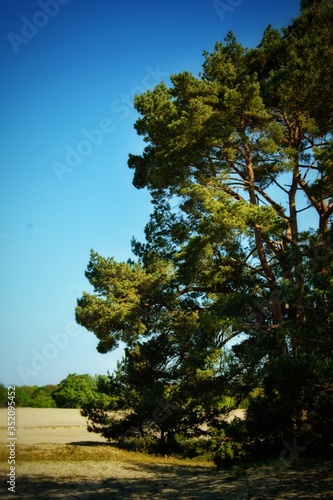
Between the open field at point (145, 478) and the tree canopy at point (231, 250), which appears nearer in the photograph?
the open field at point (145, 478)

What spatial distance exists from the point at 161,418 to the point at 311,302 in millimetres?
8938

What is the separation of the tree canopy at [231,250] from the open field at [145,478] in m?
1.78

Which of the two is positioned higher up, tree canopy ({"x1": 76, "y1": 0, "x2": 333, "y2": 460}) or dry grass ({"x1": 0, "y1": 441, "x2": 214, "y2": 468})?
tree canopy ({"x1": 76, "y1": 0, "x2": 333, "y2": 460})

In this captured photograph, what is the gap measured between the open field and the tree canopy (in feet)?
5.82

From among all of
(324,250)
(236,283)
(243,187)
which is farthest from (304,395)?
(243,187)

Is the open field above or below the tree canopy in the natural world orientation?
below

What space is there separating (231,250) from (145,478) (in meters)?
8.17

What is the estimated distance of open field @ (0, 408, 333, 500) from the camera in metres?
6.90

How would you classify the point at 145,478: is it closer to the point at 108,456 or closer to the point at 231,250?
the point at 108,456

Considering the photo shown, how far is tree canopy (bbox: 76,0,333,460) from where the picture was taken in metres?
11.4

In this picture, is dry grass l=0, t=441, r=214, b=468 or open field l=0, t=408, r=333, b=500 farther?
dry grass l=0, t=441, r=214, b=468

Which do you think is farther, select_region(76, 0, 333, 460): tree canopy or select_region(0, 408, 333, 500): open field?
select_region(76, 0, 333, 460): tree canopy

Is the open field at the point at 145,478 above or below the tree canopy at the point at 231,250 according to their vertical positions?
below

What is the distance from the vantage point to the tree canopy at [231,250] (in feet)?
37.4
